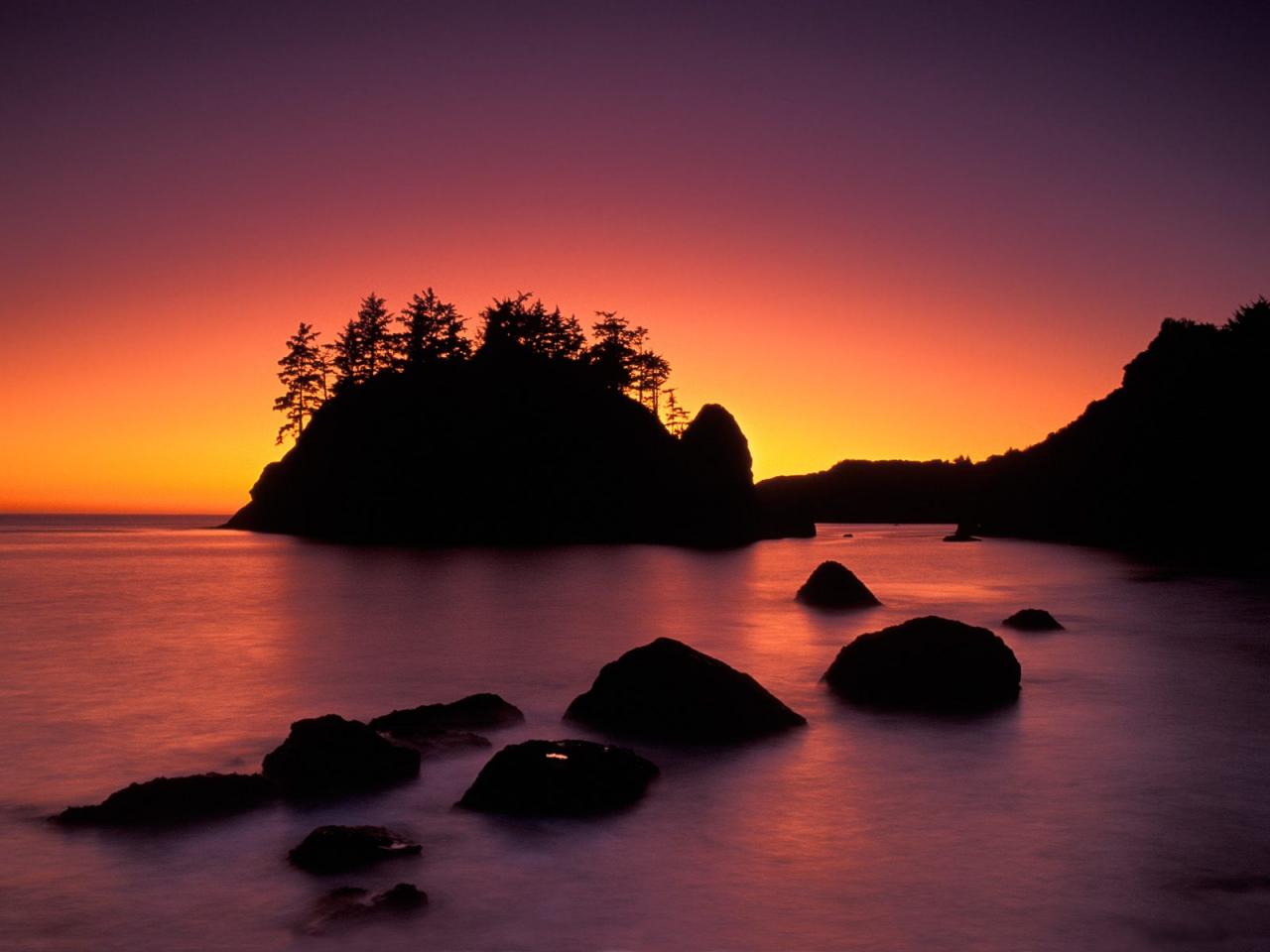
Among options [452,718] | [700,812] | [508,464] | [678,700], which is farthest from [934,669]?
[508,464]

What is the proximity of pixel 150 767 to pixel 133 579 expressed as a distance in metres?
36.2

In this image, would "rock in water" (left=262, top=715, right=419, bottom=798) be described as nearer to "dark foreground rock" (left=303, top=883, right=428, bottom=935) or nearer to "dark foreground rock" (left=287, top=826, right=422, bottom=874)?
"dark foreground rock" (left=287, top=826, right=422, bottom=874)

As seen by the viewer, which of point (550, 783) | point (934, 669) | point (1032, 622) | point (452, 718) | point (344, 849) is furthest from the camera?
point (1032, 622)

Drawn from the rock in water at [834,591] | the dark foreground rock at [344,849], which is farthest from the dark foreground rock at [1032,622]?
the dark foreground rock at [344,849]

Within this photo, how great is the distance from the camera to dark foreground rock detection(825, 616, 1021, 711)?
13.8 metres

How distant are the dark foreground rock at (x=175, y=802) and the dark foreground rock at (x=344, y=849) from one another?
148 cm

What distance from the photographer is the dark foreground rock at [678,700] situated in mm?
11375

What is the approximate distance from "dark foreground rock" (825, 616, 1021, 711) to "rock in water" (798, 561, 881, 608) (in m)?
15.9

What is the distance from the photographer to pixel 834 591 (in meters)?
30.8

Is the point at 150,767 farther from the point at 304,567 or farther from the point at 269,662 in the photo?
the point at 304,567

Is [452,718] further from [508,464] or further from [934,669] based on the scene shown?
[508,464]

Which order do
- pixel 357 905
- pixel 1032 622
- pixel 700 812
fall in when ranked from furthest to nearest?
pixel 1032 622
pixel 700 812
pixel 357 905

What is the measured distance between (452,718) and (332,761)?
120 inches

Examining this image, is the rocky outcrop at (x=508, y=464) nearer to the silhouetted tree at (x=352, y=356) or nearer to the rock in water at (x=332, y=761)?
the silhouetted tree at (x=352, y=356)
